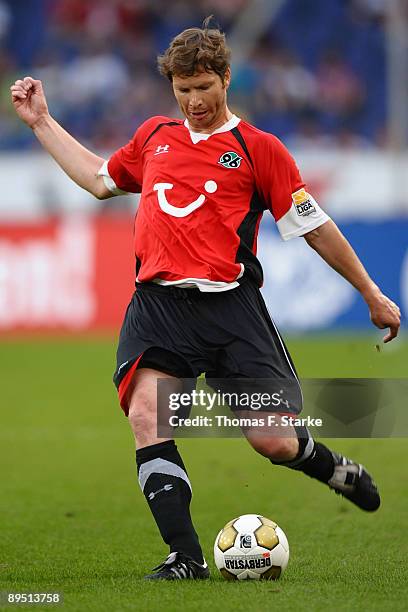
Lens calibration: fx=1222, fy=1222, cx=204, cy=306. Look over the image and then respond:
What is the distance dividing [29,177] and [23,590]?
14.4 meters

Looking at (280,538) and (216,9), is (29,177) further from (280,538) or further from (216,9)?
(280,538)

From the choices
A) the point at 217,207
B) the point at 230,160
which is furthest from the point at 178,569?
the point at 230,160

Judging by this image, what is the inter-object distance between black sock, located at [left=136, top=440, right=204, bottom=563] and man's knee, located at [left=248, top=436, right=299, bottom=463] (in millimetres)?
363

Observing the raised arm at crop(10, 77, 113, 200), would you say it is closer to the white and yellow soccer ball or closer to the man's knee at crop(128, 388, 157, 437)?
the man's knee at crop(128, 388, 157, 437)

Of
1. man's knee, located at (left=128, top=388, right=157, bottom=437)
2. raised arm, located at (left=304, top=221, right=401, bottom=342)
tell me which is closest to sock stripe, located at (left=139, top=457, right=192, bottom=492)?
man's knee, located at (left=128, top=388, right=157, bottom=437)

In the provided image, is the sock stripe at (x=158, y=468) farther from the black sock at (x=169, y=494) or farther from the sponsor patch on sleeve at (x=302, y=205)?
the sponsor patch on sleeve at (x=302, y=205)

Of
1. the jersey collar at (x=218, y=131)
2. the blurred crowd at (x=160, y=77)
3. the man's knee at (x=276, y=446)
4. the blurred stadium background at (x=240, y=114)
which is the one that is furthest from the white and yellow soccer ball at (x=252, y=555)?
the blurred crowd at (x=160, y=77)

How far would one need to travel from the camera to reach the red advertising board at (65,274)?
16.4 m

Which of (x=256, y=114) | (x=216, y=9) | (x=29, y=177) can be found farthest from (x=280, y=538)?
(x=216, y=9)

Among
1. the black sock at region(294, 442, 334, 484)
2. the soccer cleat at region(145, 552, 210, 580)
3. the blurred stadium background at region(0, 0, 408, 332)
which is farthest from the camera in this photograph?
the blurred stadium background at region(0, 0, 408, 332)

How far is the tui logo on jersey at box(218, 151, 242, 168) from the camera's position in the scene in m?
5.50

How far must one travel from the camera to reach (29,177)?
19.0m

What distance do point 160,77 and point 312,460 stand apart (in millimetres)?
15735

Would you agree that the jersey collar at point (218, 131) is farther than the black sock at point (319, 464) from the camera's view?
No
